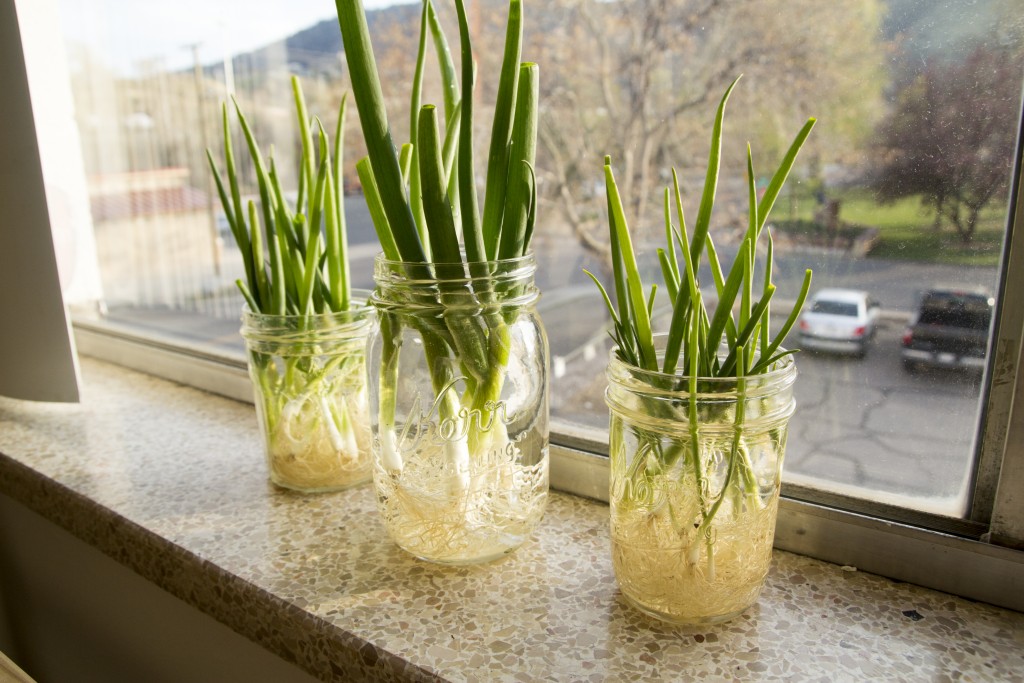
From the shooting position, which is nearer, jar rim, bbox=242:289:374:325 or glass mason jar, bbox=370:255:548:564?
glass mason jar, bbox=370:255:548:564

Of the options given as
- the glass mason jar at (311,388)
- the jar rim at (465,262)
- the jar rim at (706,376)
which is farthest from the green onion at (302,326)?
the jar rim at (706,376)

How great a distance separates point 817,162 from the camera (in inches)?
20.1

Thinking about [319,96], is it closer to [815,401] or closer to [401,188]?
[401,188]

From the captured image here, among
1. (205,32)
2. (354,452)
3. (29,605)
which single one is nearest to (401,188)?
(354,452)

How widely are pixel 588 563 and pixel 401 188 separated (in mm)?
287

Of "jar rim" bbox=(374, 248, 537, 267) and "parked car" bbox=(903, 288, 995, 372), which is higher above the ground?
"jar rim" bbox=(374, 248, 537, 267)

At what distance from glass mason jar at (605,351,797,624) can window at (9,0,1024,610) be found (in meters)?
0.12

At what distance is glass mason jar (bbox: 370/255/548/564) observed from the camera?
0.47 meters

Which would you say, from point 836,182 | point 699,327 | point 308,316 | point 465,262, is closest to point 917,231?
point 836,182

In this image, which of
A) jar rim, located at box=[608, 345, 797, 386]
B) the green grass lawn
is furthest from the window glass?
jar rim, located at box=[608, 345, 797, 386]

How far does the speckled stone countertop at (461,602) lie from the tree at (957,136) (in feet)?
0.80

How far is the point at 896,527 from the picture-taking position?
0.49 m

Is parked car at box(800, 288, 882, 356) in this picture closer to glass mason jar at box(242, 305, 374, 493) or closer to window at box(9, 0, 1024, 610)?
window at box(9, 0, 1024, 610)

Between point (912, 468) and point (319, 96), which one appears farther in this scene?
point (319, 96)
